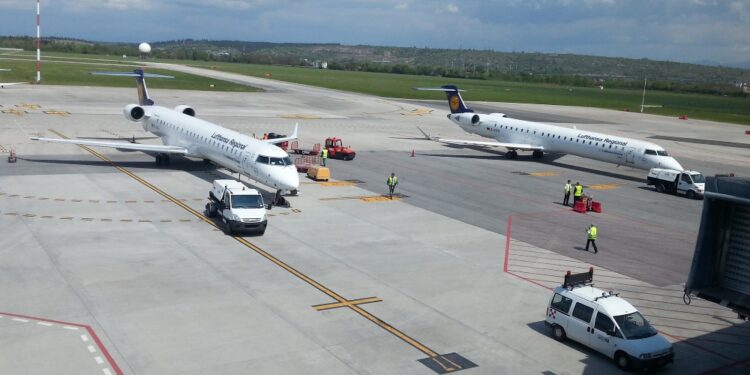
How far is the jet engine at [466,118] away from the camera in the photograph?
5847 cm

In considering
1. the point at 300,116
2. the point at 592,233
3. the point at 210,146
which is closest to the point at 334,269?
the point at 592,233

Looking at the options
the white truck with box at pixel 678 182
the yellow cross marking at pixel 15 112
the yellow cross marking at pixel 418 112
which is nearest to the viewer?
the white truck with box at pixel 678 182

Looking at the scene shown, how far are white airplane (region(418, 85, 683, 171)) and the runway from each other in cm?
216

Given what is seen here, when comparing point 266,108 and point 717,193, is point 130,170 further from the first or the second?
point 266,108

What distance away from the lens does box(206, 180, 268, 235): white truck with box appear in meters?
27.5

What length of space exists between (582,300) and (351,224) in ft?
45.1

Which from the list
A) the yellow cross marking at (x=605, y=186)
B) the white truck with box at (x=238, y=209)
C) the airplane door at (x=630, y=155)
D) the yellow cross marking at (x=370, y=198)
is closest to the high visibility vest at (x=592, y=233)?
the yellow cross marking at (x=370, y=198)

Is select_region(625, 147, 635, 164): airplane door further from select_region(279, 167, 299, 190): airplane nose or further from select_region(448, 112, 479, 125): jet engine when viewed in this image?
select_region(279, 167, 299, 190): airplane nose

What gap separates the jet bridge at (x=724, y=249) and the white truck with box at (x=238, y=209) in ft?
54.7

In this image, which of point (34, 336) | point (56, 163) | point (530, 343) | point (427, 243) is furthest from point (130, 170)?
point (530, 343)

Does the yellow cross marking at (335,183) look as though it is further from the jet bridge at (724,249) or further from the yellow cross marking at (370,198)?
the jet bridge at (724,249)

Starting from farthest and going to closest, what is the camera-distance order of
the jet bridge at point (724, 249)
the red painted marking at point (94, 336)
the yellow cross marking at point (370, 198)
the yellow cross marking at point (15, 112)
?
the yellow cross marking at point (15, 112), the yellow cross marking at point (370, 198), the red painted marking at point (94, 336), the jet bridge at point (724, 249)

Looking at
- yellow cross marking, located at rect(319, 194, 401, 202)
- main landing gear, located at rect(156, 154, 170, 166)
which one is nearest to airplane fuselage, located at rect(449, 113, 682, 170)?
yellow cross marking, located at rect(319, 194, 401, 202)

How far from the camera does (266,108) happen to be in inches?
3425
